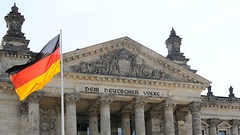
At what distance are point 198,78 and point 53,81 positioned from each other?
1507 cm

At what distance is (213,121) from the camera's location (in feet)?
171

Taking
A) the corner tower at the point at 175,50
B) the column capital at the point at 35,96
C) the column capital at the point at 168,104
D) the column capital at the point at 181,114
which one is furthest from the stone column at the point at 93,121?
the corner tower at the point at 175,50

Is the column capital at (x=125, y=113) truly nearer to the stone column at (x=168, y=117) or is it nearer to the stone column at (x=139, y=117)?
the stone column at (x=139, y=117)

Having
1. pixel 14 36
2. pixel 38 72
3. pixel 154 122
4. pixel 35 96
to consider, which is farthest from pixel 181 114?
pixel 38 72

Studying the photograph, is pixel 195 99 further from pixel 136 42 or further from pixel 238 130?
pixel 238 130

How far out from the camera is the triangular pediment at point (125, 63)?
41312mm

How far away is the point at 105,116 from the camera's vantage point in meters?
40.9

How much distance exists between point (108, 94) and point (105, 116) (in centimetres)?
203

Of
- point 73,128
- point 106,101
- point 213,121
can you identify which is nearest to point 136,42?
point 106,101

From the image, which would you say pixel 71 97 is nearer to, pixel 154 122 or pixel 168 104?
pixel 168 104

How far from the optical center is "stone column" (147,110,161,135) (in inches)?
1833

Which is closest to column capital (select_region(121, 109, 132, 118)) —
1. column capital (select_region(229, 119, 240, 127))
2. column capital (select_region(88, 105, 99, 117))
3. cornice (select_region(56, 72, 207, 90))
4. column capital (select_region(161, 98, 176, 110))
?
column capital (select_region(88, 105, 99, 117))

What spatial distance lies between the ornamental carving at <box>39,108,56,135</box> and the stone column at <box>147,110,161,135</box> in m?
10.3

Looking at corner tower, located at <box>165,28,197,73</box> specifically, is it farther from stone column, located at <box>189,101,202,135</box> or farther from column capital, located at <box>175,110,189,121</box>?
stone column, located at <box>189,101,202,135</box>
